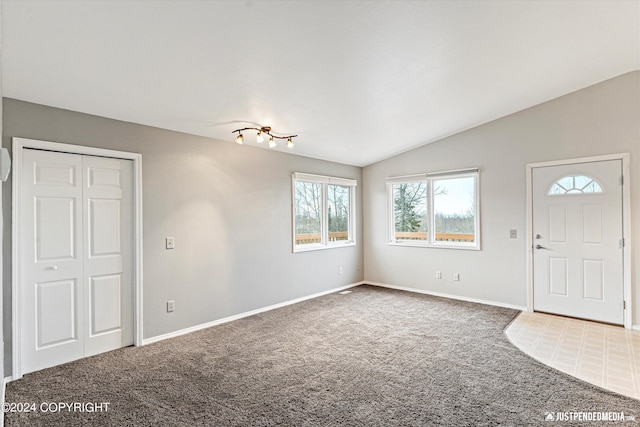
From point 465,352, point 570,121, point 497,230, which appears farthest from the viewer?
point 497,230

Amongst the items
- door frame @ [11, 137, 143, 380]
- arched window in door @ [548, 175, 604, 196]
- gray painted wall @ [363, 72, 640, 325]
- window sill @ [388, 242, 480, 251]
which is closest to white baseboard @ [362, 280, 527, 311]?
gray painted wall @ [363, 72, 640, 325]

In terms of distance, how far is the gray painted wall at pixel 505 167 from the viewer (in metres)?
3.98

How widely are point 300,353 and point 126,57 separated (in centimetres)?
291

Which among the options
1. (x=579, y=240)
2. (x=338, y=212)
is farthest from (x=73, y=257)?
(x=579, y=240)

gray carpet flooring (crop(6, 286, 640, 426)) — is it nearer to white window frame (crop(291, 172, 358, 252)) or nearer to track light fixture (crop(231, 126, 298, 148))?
white window frame (crop(291, 172, 358, 252))

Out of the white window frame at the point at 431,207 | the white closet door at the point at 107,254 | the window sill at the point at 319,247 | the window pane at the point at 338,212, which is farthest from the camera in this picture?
the window pane at the point at 338,212

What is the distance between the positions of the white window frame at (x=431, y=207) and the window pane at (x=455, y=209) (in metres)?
0.06

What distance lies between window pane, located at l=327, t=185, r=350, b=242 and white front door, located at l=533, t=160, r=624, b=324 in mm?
2983

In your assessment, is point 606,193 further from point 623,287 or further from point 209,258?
point 209,258

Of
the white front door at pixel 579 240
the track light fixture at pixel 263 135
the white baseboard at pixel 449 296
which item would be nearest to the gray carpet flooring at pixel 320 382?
the white baseboard at pixel 449 296

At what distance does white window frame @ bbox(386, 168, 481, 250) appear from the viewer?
16.8 ft

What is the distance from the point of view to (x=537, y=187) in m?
4.52

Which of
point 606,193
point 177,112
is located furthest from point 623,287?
point 177,112

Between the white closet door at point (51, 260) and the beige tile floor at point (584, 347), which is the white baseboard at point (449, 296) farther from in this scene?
the white closet door at point (51, 260)
